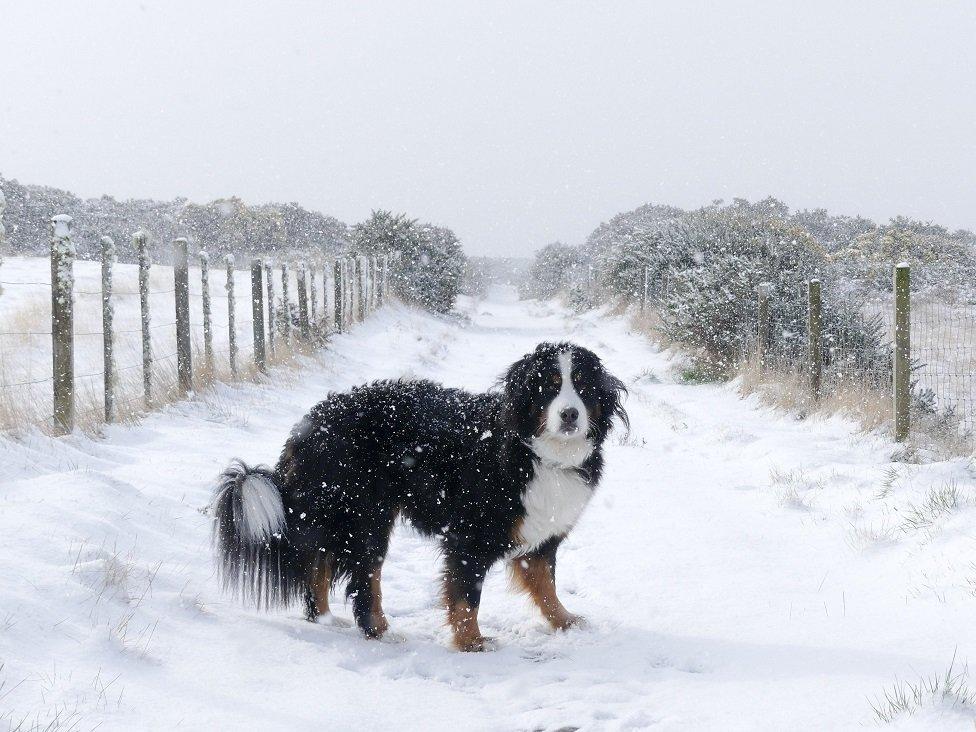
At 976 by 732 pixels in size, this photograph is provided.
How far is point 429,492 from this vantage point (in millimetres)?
3631

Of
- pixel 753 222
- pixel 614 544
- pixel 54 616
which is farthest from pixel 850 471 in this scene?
pixel 753 222

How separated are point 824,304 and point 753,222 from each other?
23.1 feet

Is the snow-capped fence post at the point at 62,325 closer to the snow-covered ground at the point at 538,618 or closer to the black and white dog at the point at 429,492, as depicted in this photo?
the snow-covered ground at the point at 538,618

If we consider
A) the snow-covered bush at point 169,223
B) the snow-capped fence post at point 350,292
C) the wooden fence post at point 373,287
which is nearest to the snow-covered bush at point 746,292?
the snow-capped fence post at point 350,292

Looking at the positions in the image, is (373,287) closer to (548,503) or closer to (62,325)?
(62,325)

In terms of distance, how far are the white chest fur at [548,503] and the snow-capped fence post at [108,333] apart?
14.7ft

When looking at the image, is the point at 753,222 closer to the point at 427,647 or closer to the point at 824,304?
the point at 824,304

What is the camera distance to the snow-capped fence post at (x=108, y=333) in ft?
21.1

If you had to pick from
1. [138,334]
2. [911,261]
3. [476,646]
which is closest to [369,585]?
[476,646]

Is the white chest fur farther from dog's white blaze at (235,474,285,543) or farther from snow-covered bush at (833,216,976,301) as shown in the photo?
snow-covered bush at (833,216,976,301)

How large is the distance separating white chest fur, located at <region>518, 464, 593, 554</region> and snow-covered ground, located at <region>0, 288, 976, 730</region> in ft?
1.64

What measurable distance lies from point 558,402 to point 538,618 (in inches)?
45.5

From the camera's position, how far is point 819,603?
3748mm

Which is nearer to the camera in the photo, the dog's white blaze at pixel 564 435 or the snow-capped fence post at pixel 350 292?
the dog's white blaze at pixel 564 435
